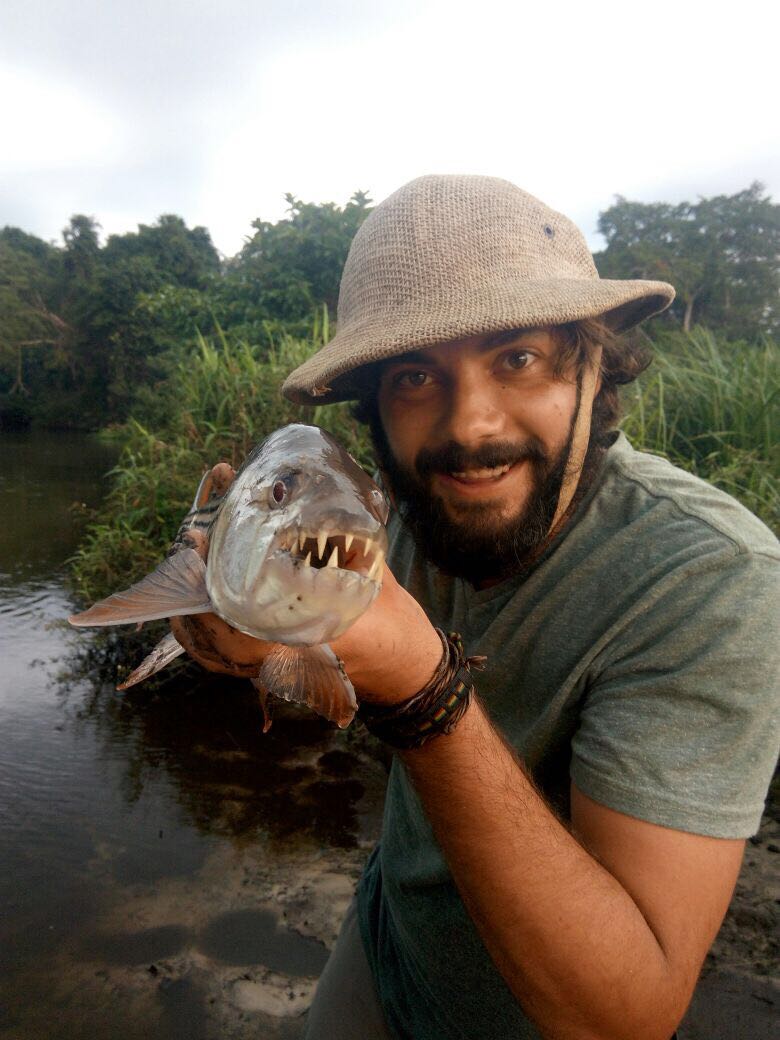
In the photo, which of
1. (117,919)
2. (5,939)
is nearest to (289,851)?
(117,919)

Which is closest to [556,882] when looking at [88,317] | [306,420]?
[306,420]

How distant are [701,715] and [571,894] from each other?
0.40 meters

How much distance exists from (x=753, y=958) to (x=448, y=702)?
274cm

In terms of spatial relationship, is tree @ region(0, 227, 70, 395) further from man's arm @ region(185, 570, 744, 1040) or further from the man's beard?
man's arm @ region(185, 570, 744, 1040)

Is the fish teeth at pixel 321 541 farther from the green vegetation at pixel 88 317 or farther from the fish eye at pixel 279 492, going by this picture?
the green vegetation at pixel 88 317

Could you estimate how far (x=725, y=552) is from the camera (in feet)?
4.67

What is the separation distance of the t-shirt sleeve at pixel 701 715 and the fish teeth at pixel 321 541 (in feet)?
2.39

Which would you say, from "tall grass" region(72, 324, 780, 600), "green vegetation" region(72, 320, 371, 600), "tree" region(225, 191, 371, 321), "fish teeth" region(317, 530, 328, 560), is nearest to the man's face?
"fish teeth" region(317, 530, 328, 560)

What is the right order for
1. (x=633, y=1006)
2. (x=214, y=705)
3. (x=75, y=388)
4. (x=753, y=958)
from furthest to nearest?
(x=75, y=388), (x=214, y=705), (x=753, y=958), (x=633, y=1006)

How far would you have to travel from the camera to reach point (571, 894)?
3.89ft

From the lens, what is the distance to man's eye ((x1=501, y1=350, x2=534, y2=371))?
1771 millimetres

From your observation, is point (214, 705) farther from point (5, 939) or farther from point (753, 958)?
point (753, 958)

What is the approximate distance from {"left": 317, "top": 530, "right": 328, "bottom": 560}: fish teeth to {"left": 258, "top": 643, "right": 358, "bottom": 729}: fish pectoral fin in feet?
0.54

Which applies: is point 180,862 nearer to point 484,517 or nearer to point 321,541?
point 484,517
